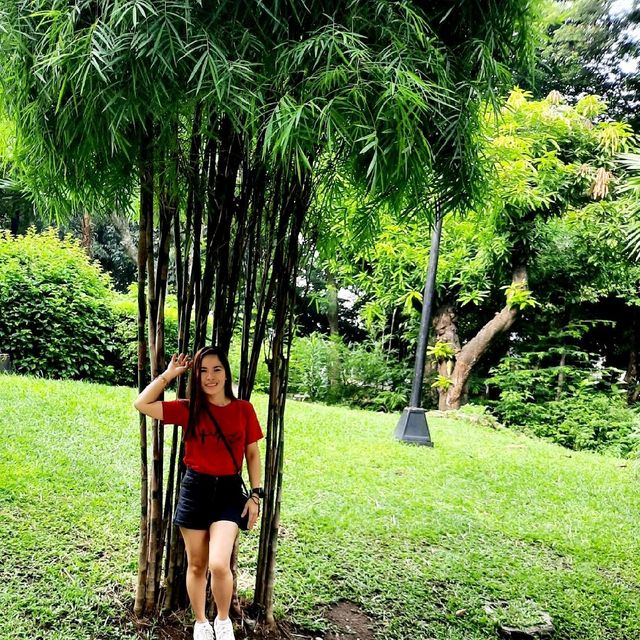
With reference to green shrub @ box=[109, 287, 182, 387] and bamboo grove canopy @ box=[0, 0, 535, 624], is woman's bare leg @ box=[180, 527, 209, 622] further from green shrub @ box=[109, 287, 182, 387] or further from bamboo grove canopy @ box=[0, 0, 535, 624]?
green shrub @ box=[109, 287, 182, 387]

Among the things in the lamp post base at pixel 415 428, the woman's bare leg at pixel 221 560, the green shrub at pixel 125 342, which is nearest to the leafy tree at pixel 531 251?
the lamp post base at pixel 415 428

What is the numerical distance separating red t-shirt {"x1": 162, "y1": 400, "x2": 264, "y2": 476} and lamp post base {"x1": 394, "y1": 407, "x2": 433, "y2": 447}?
4133mm

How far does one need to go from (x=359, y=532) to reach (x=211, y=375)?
2.01m

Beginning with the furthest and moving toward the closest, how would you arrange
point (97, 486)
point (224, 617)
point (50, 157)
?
point (97, 486), point (224, 617), point (50, 157)

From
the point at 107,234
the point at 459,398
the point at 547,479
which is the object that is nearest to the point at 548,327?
the point at 459,398

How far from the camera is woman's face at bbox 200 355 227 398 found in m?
2.13

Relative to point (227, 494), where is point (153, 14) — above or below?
above

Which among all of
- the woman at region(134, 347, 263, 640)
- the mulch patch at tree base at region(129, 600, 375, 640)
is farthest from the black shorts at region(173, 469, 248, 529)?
the mulch patch at tree base at region(129, 600, 375, 640)

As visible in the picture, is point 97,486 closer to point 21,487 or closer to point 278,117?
point 21,487

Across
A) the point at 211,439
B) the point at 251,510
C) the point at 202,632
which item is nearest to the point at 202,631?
the point at 202,632

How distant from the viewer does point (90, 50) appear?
1.53 metres

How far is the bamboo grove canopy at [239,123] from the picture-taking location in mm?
1566

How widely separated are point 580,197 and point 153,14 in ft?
27.5

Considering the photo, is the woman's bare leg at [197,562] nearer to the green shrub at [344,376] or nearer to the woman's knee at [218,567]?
the woman's knee at [218,567]
